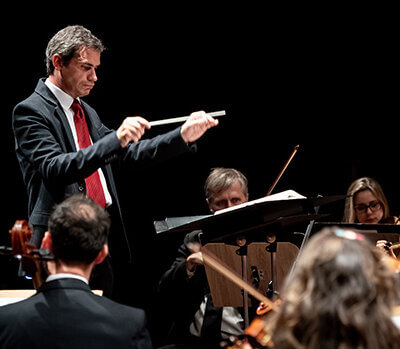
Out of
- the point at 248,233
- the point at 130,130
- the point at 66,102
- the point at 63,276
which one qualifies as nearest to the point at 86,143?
the point at 66,102

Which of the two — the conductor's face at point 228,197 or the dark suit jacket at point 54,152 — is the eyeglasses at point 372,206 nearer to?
the conductor's face at point 228,197

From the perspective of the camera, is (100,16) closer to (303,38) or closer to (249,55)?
(249,55)

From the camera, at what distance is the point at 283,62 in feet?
13.6

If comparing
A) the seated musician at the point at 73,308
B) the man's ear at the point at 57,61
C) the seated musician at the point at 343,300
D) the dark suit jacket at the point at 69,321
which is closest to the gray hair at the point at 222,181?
the man's ear at the point at 57,61

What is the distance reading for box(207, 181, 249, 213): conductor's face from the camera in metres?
2.84

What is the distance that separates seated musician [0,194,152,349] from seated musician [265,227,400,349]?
66cm

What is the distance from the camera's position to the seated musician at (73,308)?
4.55ft

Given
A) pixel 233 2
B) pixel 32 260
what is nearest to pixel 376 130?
pixel 233 2

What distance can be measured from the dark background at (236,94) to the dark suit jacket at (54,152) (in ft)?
5.15

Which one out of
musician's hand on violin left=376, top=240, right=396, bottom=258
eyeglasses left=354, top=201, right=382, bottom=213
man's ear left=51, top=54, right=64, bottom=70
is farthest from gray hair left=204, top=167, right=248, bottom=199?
eyeglasses left=354, top=201, right=382, bottom=213

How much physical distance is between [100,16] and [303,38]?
1470 millimetres

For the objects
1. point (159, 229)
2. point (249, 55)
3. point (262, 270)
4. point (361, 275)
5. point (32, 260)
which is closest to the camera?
point (361, 275)

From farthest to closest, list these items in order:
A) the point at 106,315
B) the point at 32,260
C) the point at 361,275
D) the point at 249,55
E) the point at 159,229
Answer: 1. the point at 249,55
2. the point at 159,229
3. the point at 32,260
4. the point at 106,315
5. the point at 361,275

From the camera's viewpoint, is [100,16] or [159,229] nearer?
[159,229]
